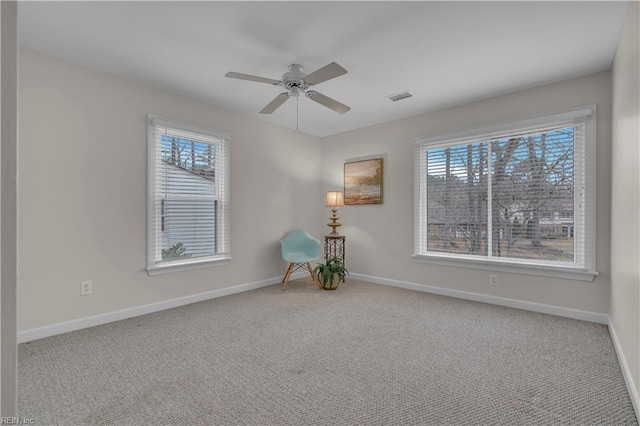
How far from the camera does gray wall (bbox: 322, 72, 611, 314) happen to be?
2982 mm

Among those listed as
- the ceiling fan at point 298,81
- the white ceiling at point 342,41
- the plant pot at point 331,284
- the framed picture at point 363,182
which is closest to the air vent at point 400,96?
the white ceiling at point 342,41

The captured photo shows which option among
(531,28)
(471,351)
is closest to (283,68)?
(531,28)

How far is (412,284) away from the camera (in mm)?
4344

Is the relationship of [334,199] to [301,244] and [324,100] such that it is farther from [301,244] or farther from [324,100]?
[324,100]

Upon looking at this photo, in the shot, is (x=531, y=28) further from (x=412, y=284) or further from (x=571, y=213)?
(x=412, y=284)

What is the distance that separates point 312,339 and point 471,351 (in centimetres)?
129

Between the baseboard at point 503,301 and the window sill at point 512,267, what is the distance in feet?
1.09

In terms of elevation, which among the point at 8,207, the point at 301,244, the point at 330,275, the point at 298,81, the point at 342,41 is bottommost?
the point at 330,275

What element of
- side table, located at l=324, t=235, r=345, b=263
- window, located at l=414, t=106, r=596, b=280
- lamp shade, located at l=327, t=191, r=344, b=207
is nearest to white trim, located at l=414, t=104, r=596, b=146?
window, located at l=414, t=106, r=596, b=280

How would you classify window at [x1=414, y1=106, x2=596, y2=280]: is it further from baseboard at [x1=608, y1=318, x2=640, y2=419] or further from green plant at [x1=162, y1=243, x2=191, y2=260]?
green plant at [x1=162, y1=243, x2=191, y2=260]

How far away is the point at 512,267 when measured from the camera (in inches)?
138

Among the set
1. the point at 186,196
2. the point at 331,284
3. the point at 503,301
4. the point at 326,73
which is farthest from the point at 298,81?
the point at 503,301

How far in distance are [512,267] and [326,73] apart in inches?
118

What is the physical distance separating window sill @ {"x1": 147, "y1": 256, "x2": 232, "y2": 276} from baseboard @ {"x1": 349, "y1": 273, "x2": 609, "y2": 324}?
2.30 metres
